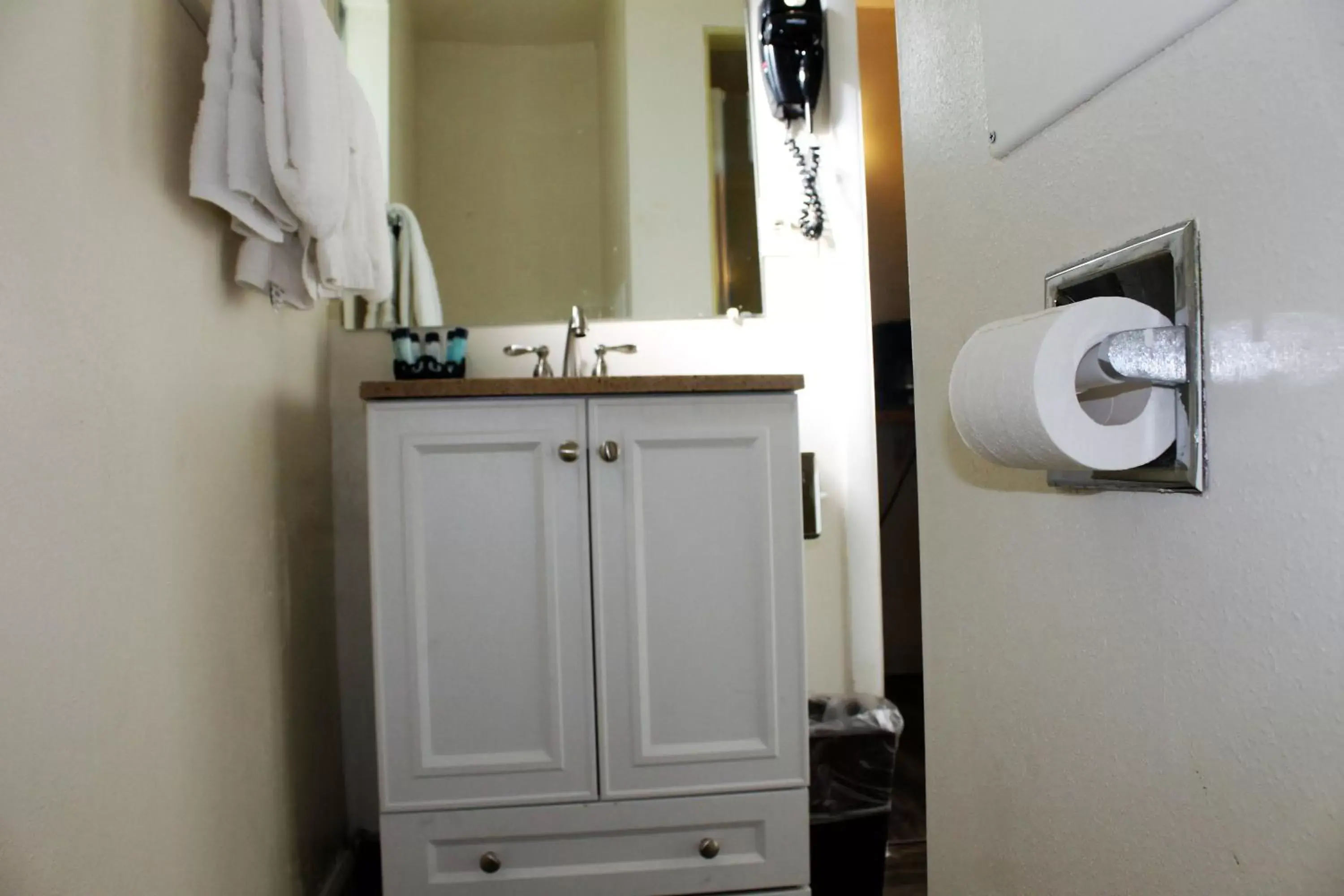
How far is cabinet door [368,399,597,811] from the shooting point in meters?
1.24

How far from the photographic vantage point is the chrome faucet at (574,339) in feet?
5.22

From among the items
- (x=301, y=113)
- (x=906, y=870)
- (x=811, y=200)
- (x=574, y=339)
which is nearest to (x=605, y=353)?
(x=574, y=339)

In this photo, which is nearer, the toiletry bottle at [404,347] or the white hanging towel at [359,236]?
the white hanging towel at [359,236]

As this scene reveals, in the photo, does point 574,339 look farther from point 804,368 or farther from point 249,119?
point 249,119

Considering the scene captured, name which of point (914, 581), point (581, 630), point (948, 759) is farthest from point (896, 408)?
point (948, 759)

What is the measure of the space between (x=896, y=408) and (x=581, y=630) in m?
1.31

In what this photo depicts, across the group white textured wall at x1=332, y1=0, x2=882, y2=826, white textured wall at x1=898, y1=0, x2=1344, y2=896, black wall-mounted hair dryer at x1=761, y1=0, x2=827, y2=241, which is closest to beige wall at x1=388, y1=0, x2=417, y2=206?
white textured wall at x1=332, y1=0, x2=882, y2=826

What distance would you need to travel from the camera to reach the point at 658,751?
127cm

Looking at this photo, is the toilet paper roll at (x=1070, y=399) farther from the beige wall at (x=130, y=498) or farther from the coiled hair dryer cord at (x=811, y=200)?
the coiled hair dryer cord at (x=811, y=200)

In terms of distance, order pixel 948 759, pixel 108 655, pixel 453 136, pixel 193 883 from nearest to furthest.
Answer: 1. pixel 948 759
2. pixel 108 655
3. pixel 193 883
4. pixel 453 136

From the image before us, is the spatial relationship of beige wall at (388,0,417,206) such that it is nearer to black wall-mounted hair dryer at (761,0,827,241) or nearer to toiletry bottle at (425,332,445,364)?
toiletry bottle at (425,332,445,364)

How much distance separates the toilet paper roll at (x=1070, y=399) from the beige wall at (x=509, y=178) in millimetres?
1399

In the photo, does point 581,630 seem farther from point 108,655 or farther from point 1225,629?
point 1225,629

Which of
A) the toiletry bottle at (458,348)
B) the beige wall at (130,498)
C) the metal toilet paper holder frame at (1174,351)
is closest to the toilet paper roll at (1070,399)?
the metal toilet paper holder frame at (1174,351)
